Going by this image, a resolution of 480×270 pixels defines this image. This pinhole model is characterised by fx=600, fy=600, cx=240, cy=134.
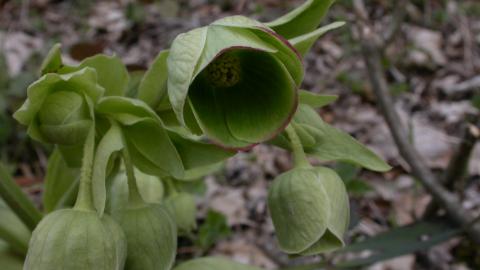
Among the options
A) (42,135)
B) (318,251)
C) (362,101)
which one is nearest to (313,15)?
(318,251)

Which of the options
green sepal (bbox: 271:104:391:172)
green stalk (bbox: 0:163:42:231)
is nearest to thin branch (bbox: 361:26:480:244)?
green sepal (bbox: 271:104:391:172)

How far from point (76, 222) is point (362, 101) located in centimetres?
233

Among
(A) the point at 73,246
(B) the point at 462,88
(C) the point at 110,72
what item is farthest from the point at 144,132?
(B) the point at 462,88

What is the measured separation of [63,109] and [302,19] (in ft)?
1.48

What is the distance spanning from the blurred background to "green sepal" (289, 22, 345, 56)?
478mm

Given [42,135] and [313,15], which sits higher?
[313,15]

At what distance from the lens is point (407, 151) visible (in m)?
1.75

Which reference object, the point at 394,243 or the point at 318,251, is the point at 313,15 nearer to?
the point at 318,251

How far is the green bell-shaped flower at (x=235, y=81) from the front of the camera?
82cm

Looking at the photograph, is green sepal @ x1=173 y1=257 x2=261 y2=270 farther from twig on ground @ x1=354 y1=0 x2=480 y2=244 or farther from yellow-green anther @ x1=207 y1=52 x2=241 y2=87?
twig on ground @ x1=354 y1=0 x2=480 y2=244

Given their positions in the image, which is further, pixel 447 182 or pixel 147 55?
pixel 147 55

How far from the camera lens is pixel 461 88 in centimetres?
302

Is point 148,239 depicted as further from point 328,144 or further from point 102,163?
point 328,144

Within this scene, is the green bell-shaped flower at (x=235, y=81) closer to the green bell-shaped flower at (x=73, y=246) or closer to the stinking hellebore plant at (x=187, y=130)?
the stinking hellebore plant at (x=187, y=130)
